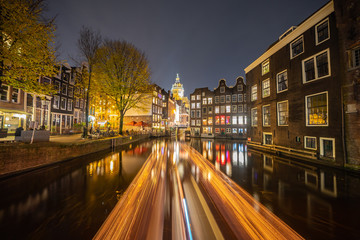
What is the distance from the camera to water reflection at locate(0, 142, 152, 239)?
3.72 meters

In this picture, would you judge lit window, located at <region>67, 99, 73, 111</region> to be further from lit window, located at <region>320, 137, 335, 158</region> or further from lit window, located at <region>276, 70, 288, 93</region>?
lit window, located at <region>320, 137, 335, 158</region>

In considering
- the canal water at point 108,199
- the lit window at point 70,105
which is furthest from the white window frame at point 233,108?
the lit window at point 70,105

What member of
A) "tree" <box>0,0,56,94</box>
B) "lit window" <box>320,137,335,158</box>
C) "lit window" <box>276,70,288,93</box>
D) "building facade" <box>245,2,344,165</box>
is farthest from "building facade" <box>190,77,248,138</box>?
"tree" <box>0,0,56,94</box>

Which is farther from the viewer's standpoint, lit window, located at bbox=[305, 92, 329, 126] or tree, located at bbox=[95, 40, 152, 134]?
tree, located at bbox=[95, 40, 152, 134]

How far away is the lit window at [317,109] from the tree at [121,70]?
20.9m

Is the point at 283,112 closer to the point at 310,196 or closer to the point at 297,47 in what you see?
the point at 297,47

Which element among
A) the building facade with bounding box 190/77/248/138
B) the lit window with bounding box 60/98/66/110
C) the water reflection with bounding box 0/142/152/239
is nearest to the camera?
the water reflection with bounding box 0/142/152/239

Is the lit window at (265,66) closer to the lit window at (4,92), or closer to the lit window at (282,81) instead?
the lit window at (282,81)

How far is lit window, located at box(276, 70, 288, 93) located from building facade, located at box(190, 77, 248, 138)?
75.3 ft

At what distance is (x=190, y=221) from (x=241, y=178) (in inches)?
200

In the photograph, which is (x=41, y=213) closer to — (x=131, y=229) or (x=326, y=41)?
(x=131, y=229)

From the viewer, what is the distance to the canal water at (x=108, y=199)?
12.3 feet

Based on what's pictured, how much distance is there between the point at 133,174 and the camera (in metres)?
8.39

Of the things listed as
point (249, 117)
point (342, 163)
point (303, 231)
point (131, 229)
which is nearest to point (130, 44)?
point (249, 117)
